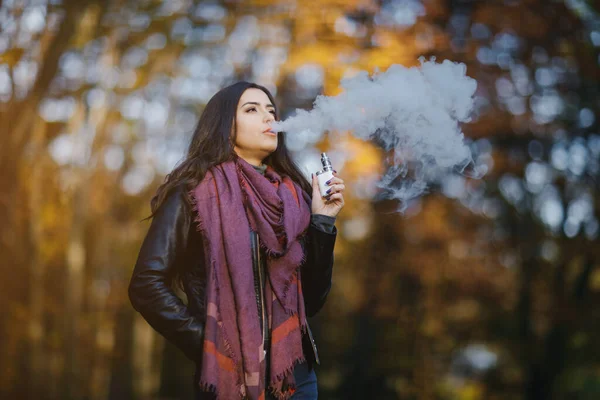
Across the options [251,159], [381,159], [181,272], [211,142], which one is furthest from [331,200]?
[381,159]

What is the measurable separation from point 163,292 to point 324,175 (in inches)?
34.1

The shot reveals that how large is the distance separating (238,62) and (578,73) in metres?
5.29

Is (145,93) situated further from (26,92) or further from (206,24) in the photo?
(26,92)

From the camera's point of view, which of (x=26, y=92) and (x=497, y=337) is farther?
(x=497, y=337)

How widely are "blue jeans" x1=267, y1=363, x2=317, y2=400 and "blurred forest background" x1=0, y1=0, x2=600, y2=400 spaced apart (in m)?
4.99

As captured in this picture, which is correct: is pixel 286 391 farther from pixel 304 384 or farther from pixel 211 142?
pixel 211 142

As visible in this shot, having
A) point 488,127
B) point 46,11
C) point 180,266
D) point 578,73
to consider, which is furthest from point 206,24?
point 180,266

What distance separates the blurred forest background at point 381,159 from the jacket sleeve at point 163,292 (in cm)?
504

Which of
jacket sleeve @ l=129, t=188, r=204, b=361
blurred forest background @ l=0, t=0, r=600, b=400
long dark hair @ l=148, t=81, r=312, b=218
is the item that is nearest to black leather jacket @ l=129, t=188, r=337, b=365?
jacket sleeve @ l=129, t=188, r=204, b=361

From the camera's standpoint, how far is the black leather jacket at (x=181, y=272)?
259 cm

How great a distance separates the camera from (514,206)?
36.6 ft

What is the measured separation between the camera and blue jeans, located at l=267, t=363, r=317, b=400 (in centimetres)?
273

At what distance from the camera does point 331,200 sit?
2.88 meters

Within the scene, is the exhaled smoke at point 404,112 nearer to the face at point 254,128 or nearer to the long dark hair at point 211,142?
the face at point 254,128
